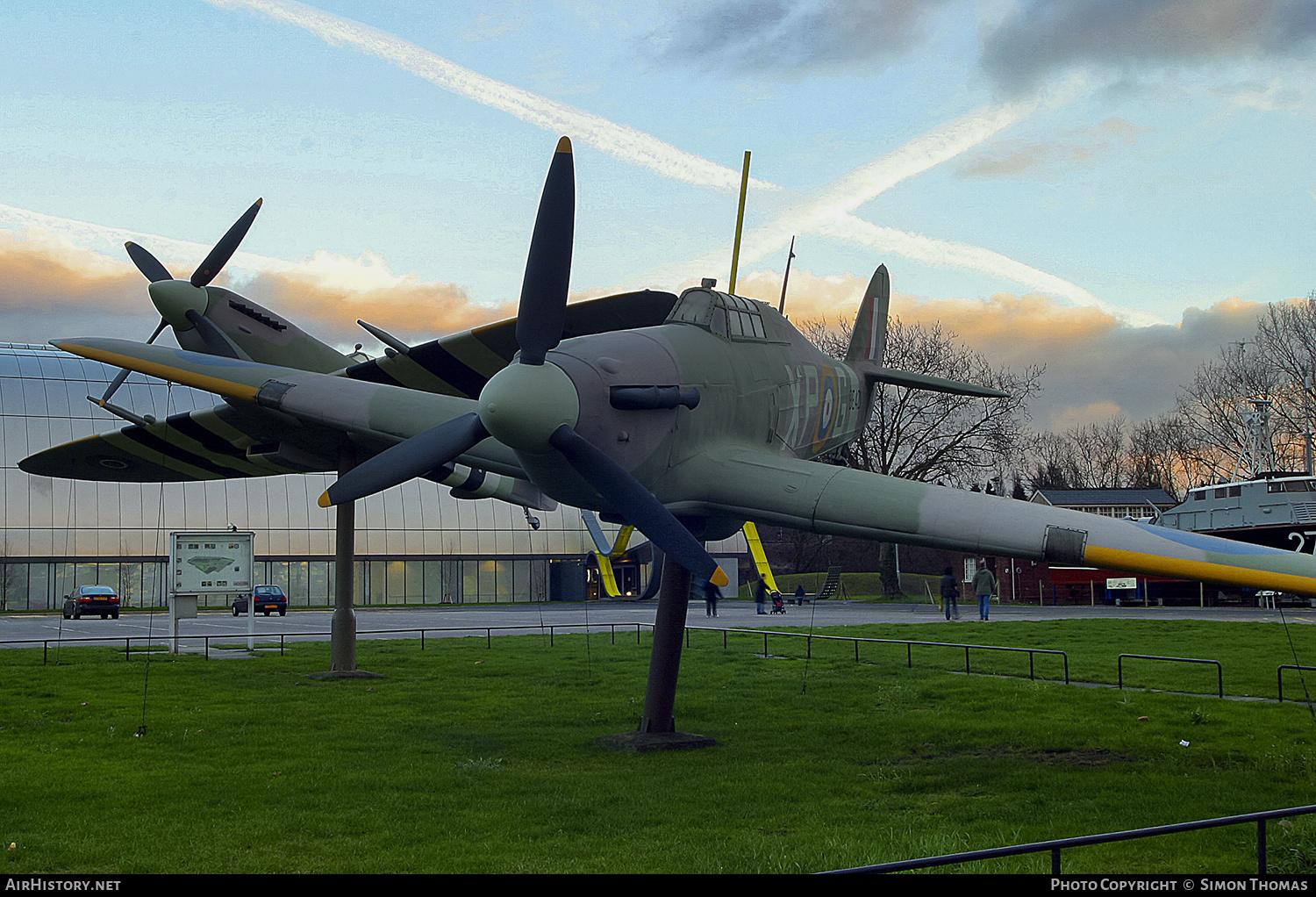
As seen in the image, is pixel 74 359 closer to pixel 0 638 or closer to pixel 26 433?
pixel 26 433

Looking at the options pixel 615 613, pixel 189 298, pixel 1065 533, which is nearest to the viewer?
pixel 1065 533

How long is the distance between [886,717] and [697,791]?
5953 millimetres

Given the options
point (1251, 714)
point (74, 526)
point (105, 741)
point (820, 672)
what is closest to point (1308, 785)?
point (1251, 714)

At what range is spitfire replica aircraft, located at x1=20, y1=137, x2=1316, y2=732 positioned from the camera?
32.4ft

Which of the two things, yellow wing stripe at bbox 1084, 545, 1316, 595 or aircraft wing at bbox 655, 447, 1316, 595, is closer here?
yellow wing stripe at bbox 1084, 545, 1316, 595

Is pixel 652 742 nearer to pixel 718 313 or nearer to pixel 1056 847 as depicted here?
pixel 718 313

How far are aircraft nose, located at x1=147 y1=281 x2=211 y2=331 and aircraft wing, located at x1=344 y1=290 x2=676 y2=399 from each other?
3.83m

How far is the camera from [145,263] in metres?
20.1

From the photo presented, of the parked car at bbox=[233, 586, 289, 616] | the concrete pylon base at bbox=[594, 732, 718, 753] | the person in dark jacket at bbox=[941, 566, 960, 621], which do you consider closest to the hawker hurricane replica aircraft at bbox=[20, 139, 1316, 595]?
the concrete pylon base at bbox=[594, 732, 718, 753]

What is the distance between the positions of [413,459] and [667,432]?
2.66 meters

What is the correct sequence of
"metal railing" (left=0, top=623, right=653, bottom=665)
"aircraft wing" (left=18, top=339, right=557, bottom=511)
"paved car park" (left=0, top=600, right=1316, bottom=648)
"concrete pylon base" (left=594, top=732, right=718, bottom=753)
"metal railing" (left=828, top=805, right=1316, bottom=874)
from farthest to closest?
1. "paved car park" (left=0, top=600, right=1316, bottom=648)
2. "metal railing" (left=0, top=623, right=653, bottom=665)
3. "concrete pylon base" (left=594, top=732, right=718, bottom=753)
4. "aircraft wing" (left=18, top=339, right=557, bottom=511)
5. "metal railing" (left=828, top=805, right=1316, bottom=874)

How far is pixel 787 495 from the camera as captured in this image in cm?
1122

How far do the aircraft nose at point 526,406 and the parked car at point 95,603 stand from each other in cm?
4560

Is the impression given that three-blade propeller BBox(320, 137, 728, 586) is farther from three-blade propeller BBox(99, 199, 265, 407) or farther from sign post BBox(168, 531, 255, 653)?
sign post BBox(168, 531, 255, 653)
